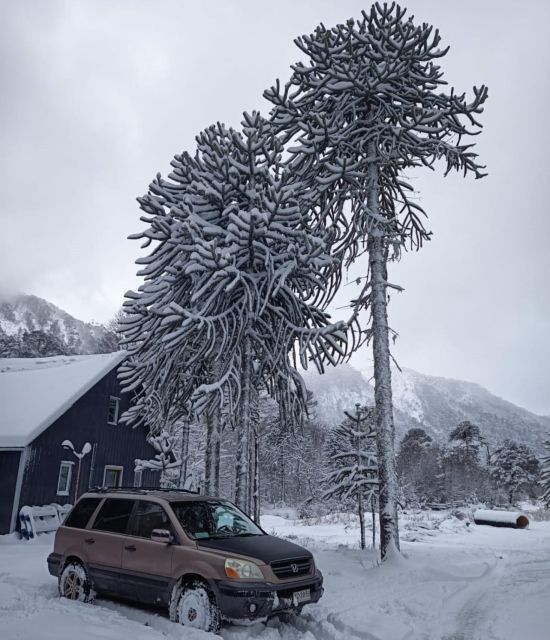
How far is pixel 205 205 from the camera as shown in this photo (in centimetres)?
1415

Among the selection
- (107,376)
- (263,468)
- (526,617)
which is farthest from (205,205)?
(263,468)

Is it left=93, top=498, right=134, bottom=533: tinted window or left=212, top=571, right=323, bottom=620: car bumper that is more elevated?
left=93, top=498, right=134, bottom=533: tinted window

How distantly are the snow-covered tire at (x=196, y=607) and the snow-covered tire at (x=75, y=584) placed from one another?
1.87 meters

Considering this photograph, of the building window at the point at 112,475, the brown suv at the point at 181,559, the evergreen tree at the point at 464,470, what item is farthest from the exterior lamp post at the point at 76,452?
the evergreen tree at the point at 464,470

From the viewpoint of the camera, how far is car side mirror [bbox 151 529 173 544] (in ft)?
21.7

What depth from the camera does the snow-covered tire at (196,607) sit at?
19.6ft

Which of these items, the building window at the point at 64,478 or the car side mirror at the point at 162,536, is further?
the building window at the point at 64,478

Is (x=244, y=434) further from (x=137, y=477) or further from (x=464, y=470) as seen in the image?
(x=464, y=470)

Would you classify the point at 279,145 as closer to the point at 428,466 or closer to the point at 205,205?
the point at 205,205

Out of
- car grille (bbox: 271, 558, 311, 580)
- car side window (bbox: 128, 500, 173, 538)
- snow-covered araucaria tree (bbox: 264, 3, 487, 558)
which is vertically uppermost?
snow-covered araucaria tree (bbox: 264, 3, 487, 558)

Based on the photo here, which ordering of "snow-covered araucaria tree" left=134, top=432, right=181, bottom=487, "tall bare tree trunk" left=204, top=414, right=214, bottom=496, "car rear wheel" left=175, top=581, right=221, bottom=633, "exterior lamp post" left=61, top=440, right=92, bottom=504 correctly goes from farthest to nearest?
"snow-covered araucaria tree" left=134, top=432, right=181, bottom=487
"exterior lamp post" left=61, top=440, right=92, bottom=504
"tall bare tree trunk" left=204, top=414, right=214, bottom=496
"car rear wheel" left=175, top=581, right=221, bottom=633

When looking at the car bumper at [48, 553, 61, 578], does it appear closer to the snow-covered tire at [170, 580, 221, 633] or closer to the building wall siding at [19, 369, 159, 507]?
the snow-covered tire at [170, 580, 221, 633]

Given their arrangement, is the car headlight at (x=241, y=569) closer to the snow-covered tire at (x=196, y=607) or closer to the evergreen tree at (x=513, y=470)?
the snow-covered tire at (x=196, y=607)

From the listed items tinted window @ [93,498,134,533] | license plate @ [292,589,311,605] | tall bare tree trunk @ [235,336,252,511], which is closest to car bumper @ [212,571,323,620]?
license plate @ [292,589,311,605]
